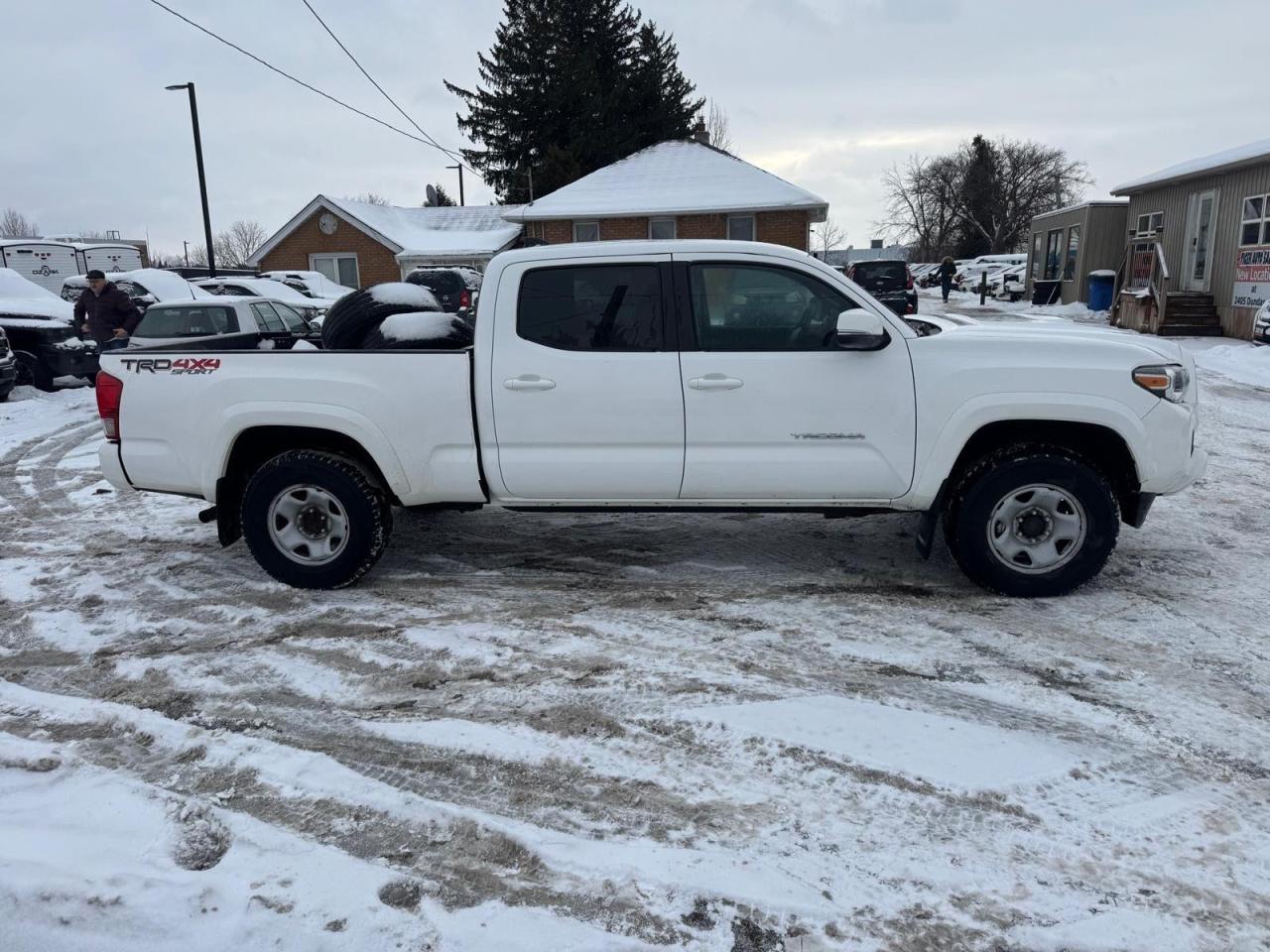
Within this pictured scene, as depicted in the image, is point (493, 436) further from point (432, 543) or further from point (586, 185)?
point (586, 185)

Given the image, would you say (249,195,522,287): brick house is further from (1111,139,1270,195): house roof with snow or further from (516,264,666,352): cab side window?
(516,264,666,352): cab side window

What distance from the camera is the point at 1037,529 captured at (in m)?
4.57

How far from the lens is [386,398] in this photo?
464 centimetres

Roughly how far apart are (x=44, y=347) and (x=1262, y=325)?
20.6 meters

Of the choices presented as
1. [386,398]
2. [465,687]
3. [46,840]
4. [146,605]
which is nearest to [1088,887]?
[465,687]

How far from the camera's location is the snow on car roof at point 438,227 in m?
38.7

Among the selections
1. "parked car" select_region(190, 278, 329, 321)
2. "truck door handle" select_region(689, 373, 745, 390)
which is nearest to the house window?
"parked car" select_region(190, 278, 329, 321)

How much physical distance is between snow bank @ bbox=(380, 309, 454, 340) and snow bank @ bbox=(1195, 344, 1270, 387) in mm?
12521

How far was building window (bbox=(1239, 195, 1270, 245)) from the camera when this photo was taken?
1759 centimetres

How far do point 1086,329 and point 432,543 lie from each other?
4.19 meters

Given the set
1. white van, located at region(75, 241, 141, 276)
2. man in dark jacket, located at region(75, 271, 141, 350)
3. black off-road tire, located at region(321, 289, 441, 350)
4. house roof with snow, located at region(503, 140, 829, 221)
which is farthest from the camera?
white van, located at region(75, 241, 141, 276)

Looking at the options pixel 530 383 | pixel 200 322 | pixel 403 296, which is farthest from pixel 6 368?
pixel 530 383

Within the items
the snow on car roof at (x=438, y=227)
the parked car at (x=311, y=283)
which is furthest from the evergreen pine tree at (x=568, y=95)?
the parked car at (x=311, y=283)

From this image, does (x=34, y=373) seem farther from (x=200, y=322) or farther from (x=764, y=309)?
(x=764, y=309)
